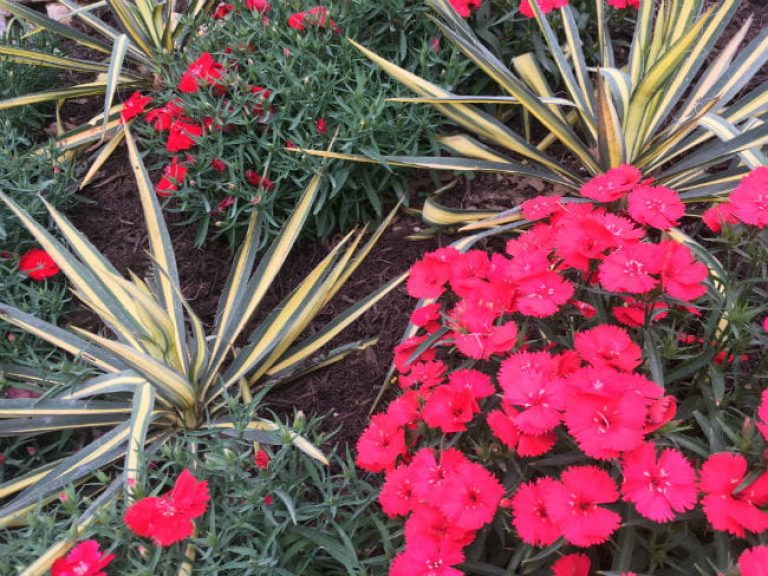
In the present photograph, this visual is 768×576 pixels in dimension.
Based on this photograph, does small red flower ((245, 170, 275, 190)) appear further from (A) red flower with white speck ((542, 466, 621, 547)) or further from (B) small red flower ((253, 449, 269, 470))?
(A) red flower with white speck ((542, 466, 621, 547))

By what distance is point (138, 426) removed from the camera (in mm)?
1595

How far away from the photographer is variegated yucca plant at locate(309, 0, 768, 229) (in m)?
2.04

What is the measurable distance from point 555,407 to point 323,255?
1332 millimetres

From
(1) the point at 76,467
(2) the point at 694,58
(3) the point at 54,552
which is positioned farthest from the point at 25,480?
(2) the point at 694,58

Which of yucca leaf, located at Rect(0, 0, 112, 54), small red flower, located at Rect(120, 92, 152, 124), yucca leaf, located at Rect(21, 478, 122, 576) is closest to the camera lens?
yucca leaf, located at Rect(21, 478, 122, 576)

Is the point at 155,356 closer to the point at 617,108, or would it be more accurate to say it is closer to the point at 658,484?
the point at 658,484

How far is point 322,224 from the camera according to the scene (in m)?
2.29

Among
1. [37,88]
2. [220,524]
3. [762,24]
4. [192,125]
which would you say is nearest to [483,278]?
[220,524]

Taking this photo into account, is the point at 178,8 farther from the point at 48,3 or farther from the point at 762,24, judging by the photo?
the point at 762,24

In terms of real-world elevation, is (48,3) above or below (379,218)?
above

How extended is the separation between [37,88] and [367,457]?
232 cm

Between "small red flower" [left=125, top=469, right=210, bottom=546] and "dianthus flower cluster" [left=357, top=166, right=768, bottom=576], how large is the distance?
0.30 meters

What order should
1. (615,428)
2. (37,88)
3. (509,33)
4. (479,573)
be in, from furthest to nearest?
(37,88) → (509,33) → (479,573) → (615,428)

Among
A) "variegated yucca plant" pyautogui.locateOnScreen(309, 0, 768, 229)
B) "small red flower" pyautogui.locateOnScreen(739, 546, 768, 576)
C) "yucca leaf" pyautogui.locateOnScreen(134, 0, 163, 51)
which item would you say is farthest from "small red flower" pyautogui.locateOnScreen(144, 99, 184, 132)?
"small red flower" pyautogui.locateOnScreen(739, 546, 768, 576)
